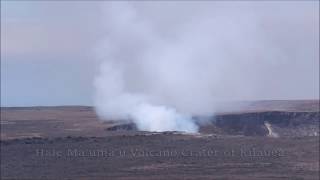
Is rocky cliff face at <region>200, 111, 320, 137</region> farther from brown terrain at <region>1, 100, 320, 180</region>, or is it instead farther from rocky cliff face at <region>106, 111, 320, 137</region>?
brown terrain at <region>1, 100, 320, 180</region>

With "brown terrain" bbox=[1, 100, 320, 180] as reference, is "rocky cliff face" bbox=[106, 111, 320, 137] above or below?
above

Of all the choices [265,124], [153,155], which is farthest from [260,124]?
[153,155]

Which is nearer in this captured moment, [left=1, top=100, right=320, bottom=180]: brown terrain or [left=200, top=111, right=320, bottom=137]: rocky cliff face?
[left=1, top=100, right=320, bottom=180]: brown terrain

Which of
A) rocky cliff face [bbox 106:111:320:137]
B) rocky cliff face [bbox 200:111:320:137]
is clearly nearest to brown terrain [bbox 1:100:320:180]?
rocky cliff face [bbox 106:111:320:137]

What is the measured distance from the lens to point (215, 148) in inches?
1944

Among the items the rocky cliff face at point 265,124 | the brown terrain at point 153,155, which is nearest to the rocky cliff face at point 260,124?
the rocky cliff face at point 265,124

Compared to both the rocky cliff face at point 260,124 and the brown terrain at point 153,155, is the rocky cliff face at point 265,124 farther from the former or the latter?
the brown terrain at point 153,155

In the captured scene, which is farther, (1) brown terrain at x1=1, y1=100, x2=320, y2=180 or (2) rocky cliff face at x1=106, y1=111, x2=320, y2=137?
(2) rocky cliff face at x1=106, y1=111, x2=320, y2=137

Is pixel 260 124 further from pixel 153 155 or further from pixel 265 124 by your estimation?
pixel 153 155

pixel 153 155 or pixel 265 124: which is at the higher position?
pixel 265 124

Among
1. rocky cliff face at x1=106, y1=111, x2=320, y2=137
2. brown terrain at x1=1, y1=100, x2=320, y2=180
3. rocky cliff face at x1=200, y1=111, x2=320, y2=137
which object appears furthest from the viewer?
rocky cliff face at x1=200, y1=111, x2=320, y2=137

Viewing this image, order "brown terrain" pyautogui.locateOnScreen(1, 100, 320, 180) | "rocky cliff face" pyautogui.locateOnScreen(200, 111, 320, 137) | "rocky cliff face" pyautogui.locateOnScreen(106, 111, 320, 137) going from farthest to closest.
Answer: "rocky cliff face" pyautogui.locateOnScreen(200, 111, 320, 137) < "rocky cliff face" pyautogui.locateOnScreen(106, 111, 320, 137) < "brown terrain" pyautogui.locateOnScreen(1, 100, 320, 180)

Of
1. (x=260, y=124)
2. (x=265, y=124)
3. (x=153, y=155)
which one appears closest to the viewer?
(x=153, y=155)

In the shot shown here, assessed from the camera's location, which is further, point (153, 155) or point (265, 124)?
point (265, 124)
